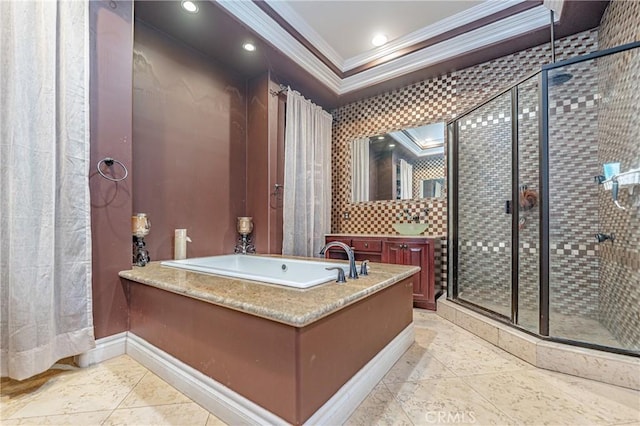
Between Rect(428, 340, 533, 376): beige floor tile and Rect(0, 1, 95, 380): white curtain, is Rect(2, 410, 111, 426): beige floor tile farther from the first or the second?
Rect(428, 340, 533, 376): beige floor tile

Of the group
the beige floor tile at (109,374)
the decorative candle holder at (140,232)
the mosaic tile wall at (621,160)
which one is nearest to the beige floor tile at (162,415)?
the beige floor tile at (109,374)

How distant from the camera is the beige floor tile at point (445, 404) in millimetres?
1185

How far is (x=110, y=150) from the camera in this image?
1.79 m

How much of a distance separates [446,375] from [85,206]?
2.31 m

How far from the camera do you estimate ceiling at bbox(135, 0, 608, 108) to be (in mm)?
2229

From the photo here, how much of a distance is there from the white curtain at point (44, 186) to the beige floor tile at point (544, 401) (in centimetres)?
225

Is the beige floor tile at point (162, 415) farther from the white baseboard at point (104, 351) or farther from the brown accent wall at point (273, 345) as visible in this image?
the white baseboard at point (104, 351)

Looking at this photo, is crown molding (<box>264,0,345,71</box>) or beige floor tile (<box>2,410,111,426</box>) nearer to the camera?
beige floor tile (<box>2,410,111,426</box>)

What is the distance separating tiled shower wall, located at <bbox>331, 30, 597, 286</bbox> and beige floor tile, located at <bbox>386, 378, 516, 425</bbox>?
1.69 metres

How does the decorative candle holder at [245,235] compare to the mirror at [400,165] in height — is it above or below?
below

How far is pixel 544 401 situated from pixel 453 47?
9.55 ft

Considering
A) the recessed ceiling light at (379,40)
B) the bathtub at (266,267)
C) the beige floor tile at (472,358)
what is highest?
the recessed ceiling light at (379,40)

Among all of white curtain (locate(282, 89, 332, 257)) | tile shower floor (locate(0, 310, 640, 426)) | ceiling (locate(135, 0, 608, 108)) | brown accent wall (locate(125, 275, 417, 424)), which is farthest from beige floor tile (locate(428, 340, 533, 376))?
ceiling (locate(135, 0, 608, 108))

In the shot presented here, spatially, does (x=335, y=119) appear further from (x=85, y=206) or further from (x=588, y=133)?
(x=85, y=206)
